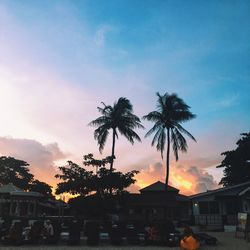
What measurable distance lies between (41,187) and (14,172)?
6893 millimetres

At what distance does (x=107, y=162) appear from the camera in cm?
3878

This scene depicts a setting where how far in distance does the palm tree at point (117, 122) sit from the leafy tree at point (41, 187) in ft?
104

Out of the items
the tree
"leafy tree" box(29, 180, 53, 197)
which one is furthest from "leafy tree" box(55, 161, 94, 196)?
"leafy tree" box(29, 180, 53, 197)

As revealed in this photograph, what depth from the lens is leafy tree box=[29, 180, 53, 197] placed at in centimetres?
6838

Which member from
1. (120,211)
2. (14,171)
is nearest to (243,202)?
(120,211)

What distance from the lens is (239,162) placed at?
167 ft

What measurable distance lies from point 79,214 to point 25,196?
6.43 meters

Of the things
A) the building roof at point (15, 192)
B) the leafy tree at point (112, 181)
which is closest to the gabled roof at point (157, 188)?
the leafy tree at point (112, 181)

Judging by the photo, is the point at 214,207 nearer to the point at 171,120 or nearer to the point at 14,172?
the point at 171,120

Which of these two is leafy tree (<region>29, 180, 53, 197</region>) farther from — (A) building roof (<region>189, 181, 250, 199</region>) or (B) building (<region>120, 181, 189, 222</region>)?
(A) building roof (<region>189, 181, 250, 199</region>)

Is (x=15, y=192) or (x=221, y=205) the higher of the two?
(x=15, y=192)

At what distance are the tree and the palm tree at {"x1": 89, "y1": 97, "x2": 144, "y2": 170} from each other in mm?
17939

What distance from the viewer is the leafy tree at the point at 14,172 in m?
68.7

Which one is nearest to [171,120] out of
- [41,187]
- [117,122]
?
[117,122]
